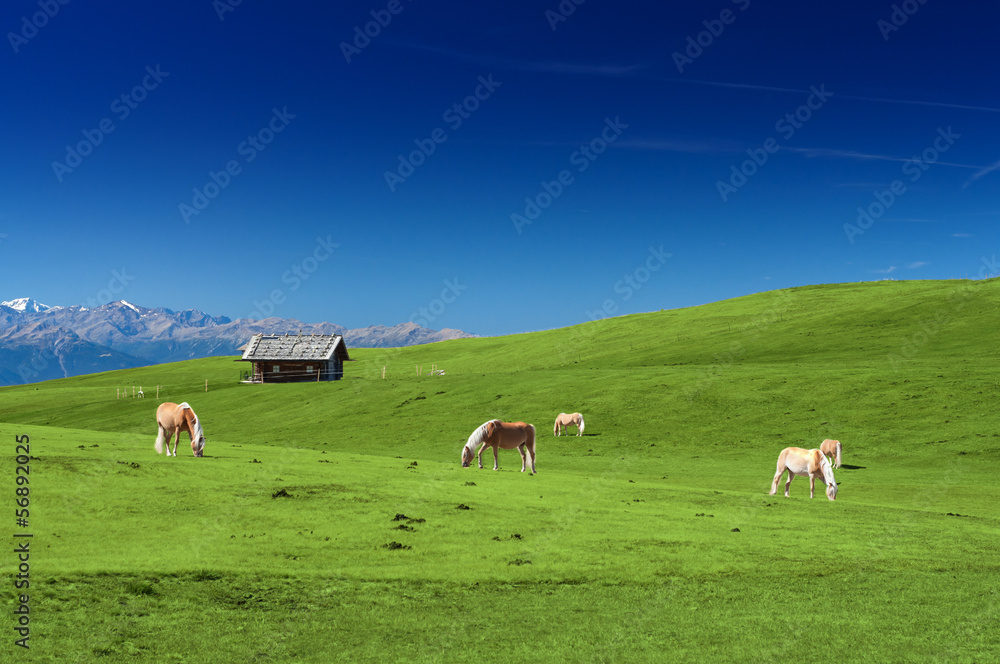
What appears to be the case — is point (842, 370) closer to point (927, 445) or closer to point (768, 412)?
point (768, 412)

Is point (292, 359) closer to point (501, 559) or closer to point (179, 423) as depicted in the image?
point (179, 423)

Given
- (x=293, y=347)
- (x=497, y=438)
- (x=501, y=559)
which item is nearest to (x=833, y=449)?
(x=497, y=438)

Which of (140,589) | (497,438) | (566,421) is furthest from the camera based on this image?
(566,421)

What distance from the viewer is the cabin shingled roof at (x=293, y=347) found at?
317 feet

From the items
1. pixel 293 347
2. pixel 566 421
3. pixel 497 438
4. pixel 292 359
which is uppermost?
pixel 293 347

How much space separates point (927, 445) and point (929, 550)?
85.2 feet

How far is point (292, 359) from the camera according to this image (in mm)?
96188

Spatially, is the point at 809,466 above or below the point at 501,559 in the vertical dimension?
above

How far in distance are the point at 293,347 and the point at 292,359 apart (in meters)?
2.64

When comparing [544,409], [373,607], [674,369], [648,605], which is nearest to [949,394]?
[674,369]

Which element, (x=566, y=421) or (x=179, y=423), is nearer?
(x=179, y=423)

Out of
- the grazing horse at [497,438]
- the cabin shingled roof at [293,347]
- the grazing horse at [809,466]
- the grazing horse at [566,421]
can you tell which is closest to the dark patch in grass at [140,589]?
the grazing horse at [497,438]

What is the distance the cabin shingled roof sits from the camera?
9662 cm

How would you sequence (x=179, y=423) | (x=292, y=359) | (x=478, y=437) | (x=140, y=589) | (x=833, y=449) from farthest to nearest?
1. (x=292, y=359)
2. (x=833, y=449)
3. (x=478, y=437)
4. (x=179, y=423)
5. (x=140, y=589)
